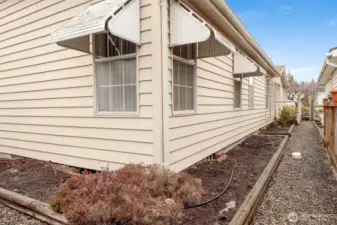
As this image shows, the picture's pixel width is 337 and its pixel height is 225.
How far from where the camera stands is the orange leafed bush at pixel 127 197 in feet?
8.21

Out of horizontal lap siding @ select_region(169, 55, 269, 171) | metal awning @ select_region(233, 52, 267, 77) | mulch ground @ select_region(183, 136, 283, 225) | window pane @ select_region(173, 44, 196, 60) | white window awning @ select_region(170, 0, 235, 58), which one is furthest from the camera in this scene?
metal awning @ select_region(233, 52, 267, 77)

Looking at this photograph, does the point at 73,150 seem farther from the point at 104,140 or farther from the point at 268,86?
the point at 268,86

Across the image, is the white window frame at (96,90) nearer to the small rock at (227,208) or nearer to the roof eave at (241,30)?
the small rock at (227,208)

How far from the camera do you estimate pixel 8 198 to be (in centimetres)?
362

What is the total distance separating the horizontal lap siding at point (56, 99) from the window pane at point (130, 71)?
0.55ft

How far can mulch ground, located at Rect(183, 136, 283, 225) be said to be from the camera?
295cm

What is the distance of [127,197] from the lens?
8.75 ft

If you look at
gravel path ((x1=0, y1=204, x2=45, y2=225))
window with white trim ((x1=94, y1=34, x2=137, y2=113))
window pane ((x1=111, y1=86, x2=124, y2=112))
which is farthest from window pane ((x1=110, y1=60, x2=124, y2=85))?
gravel path ((x1=0, y1=204, x2=45, y2=225))

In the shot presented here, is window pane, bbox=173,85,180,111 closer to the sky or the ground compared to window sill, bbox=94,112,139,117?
closer to the sky

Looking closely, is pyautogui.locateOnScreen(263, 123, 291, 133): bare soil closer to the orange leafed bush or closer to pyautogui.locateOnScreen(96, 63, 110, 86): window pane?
pyautogui.locateOnScreen(96, 63, 110, 86): window pane

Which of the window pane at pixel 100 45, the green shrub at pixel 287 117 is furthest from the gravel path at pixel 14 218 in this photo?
the green shrub at pixel 287 117

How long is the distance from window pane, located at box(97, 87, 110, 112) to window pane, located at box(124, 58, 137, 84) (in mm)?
461

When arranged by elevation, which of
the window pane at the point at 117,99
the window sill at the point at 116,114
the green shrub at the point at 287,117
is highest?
the window pane at the point at 117,99

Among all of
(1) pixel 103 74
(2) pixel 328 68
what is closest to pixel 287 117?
(2) pixel 328 68
